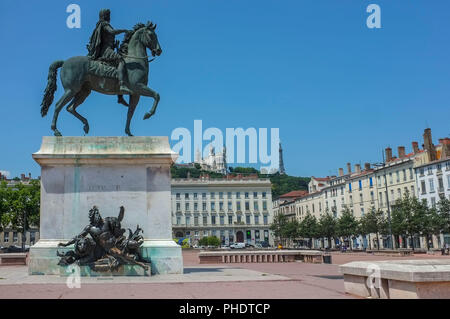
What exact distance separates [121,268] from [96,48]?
26.4 feet

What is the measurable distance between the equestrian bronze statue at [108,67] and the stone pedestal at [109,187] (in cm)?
133

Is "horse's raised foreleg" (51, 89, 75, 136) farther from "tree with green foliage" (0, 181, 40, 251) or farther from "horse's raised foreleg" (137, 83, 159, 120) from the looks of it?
"tree with green foliage" (0, 181, 40, 251)

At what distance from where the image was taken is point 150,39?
1697cm

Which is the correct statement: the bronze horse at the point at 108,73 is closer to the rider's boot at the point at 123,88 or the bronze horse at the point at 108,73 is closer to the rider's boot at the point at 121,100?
the rider's boot at the point at 123,88

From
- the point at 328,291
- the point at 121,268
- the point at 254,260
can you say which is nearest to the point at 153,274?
the point at 121,268

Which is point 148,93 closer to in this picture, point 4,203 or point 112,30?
point 112,30

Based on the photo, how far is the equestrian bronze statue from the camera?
16.6 metres

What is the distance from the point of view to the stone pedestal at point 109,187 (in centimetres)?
1567

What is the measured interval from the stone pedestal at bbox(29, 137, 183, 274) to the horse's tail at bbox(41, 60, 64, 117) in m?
1.64

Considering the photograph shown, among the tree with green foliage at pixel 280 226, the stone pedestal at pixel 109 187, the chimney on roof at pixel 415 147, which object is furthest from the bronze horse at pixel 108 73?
the tree with green foliage at pixel 280 226

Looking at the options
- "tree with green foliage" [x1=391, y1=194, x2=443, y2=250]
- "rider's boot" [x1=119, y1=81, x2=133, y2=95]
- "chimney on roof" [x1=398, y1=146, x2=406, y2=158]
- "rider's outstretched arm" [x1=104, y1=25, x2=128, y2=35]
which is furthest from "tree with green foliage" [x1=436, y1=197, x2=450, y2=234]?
"rider's outstretched arm" [x1=104, y1=25, x2=128, y2=35]

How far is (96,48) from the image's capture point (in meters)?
16.8
